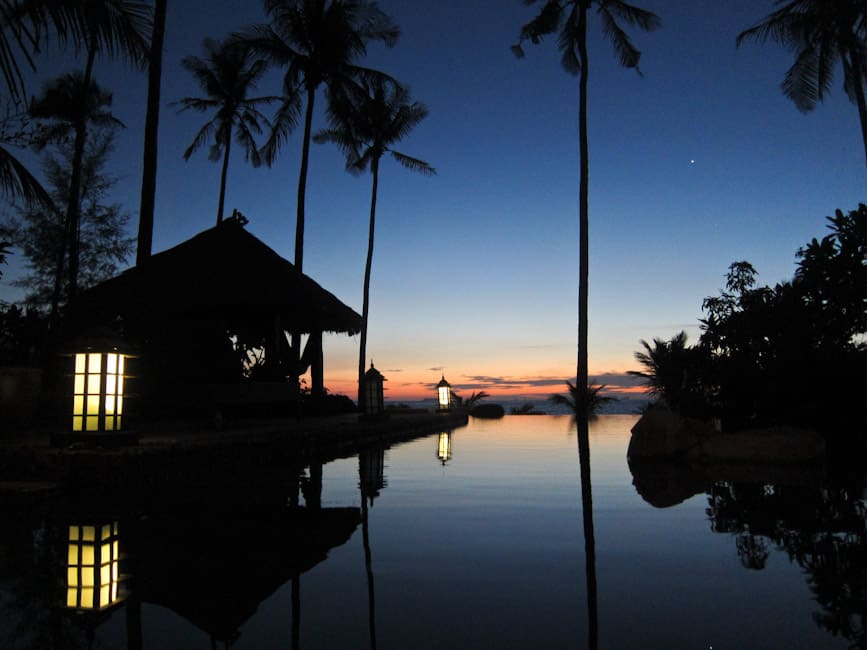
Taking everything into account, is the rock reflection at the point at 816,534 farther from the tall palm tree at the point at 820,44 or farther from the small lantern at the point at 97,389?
the tall palm tree at the point at 820,44

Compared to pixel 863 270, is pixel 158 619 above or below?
below

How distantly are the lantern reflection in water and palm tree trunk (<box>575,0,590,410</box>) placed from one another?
46.7 ft

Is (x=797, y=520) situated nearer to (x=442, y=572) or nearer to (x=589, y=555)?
(x=589, y=555)

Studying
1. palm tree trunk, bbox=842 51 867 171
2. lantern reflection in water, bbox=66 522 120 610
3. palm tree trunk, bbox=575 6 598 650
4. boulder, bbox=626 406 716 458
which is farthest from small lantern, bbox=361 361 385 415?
palm tree trunk, bbox=842 51 867 171

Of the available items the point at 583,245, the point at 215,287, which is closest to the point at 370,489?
the point at 215,287

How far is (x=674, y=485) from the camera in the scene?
7898mm

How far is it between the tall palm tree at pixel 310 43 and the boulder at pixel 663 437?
12.5 metres

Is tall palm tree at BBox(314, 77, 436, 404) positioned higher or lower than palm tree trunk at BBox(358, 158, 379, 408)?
higher

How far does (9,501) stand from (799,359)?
12098mm

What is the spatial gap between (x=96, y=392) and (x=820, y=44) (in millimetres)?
19516

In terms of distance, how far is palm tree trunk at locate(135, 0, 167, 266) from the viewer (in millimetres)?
12500

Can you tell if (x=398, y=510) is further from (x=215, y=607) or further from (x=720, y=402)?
(x=720, y=402)

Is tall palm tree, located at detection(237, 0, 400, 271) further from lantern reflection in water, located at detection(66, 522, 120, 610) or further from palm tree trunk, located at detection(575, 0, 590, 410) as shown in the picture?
lantern reflection in water, located at detection(66, 522, 120, 610)

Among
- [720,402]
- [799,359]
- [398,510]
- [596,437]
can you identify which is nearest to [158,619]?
[398,510]
